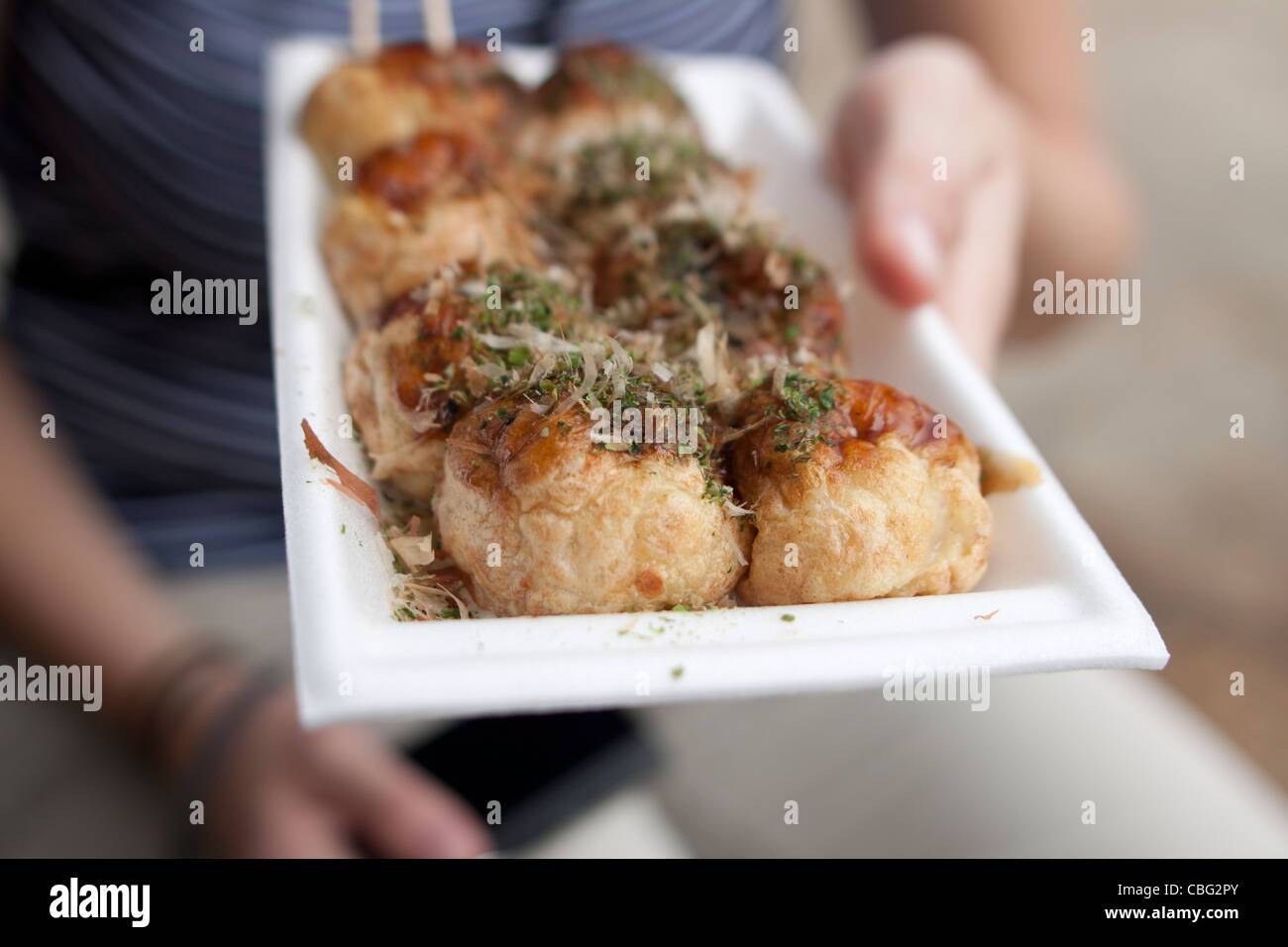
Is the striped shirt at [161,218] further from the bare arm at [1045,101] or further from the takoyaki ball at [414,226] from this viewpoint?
the takoyaki ball at [414,226]

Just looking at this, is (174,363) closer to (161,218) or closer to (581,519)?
(161,218)

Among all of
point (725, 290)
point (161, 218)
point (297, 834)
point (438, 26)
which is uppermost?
point (438, 26)

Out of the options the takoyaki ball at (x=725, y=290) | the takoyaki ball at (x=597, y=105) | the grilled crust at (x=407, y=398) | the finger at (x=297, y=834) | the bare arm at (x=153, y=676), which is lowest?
the finger at (x=297, y=834)

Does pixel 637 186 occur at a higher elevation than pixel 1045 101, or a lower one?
lower

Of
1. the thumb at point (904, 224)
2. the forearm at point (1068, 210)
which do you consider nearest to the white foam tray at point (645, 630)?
the thumb at point (904, 224)

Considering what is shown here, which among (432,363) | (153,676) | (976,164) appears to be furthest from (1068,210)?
(153,676)

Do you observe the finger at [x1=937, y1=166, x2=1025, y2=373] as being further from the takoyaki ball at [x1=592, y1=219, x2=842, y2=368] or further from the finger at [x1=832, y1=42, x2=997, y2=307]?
the takoyaki ball at [x1=592, y1=219, x2=842, y2=368]

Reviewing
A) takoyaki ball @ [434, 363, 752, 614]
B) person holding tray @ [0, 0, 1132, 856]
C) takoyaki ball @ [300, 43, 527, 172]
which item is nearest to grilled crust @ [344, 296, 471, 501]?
takoyaki ball @ [434, 363, 752, 614]
